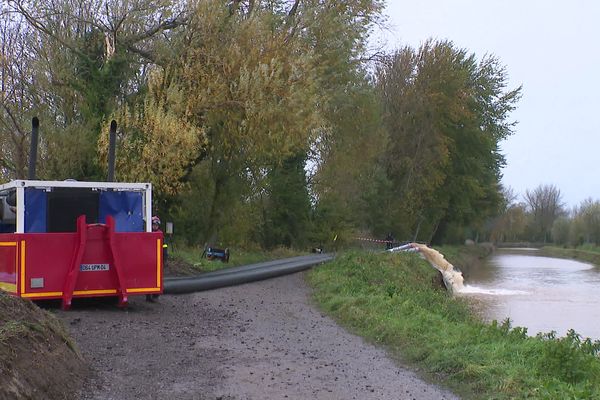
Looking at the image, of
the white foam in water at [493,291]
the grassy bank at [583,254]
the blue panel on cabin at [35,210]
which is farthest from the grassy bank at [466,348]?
the grassy bank at [583,254]

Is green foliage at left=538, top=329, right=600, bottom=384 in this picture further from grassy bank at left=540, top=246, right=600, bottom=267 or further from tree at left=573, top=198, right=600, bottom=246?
tree at left=573, top=198, right=600, bottom=246

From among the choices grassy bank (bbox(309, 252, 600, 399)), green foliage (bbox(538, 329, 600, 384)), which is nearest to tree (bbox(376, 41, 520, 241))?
grassy bank (bbox(309, 252, 600, 399))

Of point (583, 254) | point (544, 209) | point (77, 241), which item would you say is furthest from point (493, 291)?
point (544, 209)

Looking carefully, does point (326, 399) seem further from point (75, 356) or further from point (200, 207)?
point (200, 207)

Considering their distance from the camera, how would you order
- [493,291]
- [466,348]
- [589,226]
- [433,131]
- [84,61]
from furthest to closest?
[589,226], [433,131], [493,291], [84,61], [466,348]

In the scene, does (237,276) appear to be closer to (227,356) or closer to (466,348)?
(227,356)

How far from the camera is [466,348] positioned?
919cm

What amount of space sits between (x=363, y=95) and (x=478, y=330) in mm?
23021

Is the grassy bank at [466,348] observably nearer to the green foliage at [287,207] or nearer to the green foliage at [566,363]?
the green foliage at [566,363]

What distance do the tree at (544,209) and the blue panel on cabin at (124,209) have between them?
104 m

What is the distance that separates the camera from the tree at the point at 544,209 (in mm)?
111438

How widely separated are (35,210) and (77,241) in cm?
107

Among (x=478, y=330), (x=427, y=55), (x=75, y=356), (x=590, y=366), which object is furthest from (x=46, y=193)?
(x=427, y=55)

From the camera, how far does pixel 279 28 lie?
956 inches
